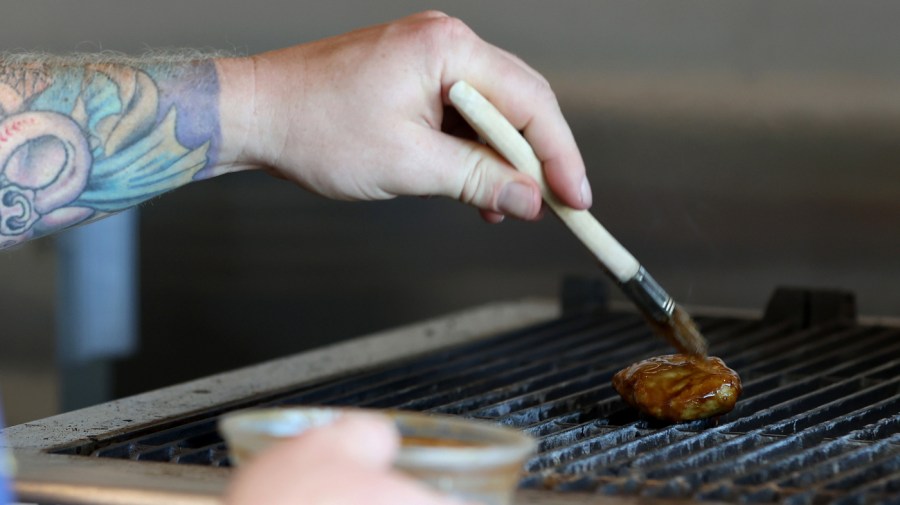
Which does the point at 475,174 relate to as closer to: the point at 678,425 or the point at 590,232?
the point at 590,232

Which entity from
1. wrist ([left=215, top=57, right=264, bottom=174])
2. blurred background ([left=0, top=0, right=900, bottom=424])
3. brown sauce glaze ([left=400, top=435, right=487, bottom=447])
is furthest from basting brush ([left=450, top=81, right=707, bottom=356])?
blurred background ([left=0, top=0, right=900, bottom=424])

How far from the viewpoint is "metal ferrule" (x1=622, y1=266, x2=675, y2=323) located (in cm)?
123

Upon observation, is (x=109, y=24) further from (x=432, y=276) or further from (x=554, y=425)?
(x=554, y=425)

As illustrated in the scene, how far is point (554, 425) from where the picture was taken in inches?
47.1

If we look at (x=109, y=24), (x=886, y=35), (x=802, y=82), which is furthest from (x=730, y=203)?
(x=109, y=24)

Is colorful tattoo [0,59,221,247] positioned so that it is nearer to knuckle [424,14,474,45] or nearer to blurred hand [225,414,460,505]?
knuckle [424,14,474,45]

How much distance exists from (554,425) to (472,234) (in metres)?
1.38

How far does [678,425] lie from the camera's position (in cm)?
119

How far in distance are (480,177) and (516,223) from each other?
1.33 meters

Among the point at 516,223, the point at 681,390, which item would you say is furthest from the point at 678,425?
the point at 516,223

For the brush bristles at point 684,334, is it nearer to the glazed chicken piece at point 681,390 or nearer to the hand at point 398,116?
the glazed chicken piece at point 681,390

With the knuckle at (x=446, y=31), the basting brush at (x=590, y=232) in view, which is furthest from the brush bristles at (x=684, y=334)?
the knuckle at (x=446, y=31)

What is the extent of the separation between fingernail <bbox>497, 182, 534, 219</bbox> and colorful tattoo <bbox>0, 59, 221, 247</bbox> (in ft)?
1.03

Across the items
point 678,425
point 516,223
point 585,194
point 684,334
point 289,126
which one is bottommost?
point 678,425
